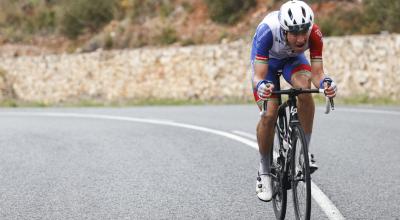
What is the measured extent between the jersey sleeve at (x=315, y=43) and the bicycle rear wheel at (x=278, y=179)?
2.41ft

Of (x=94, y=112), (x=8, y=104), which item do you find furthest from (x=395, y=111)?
(x=8, y=104)

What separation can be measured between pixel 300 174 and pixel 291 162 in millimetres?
169

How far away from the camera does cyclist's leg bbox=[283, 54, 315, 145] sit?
545cm

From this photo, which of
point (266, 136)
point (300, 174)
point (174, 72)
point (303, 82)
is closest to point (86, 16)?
point (174, 72)

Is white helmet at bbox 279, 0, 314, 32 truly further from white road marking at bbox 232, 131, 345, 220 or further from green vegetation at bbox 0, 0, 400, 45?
green vegetation at bbox 0, 0, 400, 45

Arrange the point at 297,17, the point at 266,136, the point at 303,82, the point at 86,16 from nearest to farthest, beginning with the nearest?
the point at 297,17, the point at 303,82, the point at 266,136, the point at 86,16

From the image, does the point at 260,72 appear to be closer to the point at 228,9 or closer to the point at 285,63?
the point at 285,63

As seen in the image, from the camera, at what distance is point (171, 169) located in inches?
319

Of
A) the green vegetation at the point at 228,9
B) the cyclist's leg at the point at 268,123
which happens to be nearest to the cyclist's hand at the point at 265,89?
the cyclist's leg at the point at 268,123

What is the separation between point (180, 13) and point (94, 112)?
44.4ft

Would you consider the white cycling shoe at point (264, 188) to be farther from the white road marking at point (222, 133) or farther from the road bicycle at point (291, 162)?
the white road marking at point (222, 133)

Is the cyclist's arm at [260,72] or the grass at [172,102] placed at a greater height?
the cyclist's arm at [260,72]

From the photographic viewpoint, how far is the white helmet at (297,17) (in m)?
4.94

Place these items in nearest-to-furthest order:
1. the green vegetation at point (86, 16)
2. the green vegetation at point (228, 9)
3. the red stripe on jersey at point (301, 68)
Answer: the red stripe on jersey at point (301, 68), the green vegetation at point (228, 9), the green vegetation at point (86, 16)
